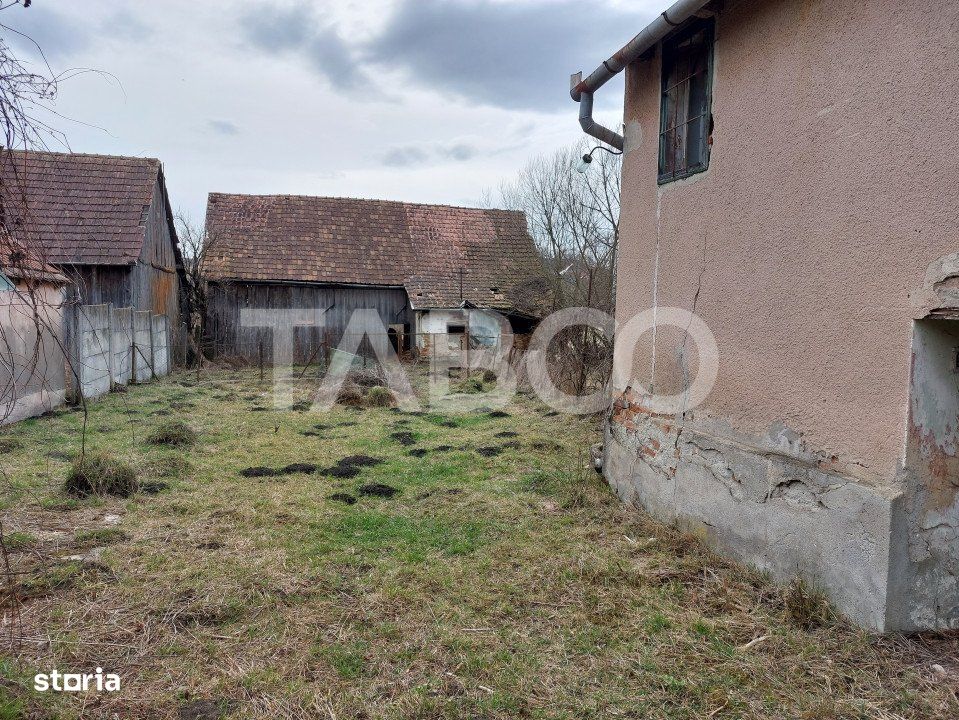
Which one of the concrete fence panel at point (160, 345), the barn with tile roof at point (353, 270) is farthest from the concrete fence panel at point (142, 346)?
the barn with tile roof at point (353, 270)

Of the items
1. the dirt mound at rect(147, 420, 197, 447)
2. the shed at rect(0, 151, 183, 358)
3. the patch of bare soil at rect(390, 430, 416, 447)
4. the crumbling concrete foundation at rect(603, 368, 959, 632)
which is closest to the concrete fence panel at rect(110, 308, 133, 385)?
the shed at rect(0, 151, 183, 358)

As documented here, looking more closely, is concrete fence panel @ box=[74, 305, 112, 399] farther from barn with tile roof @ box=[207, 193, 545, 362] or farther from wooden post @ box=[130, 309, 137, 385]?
barn with tile roof @ box=[207, 193, 545, 362]

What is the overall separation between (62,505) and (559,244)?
18445mm

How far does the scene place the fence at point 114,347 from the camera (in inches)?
403

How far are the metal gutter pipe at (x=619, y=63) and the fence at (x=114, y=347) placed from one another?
285 inches

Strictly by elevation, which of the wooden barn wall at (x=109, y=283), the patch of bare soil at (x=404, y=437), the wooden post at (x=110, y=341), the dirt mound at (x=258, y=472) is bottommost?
the dirt mound at (x=258, y=472)

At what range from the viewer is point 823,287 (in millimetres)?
3455

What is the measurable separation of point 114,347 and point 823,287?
12746 mm

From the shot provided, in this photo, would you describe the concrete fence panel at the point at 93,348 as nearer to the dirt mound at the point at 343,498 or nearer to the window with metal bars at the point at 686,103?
the dirt mound at the point at 343,498

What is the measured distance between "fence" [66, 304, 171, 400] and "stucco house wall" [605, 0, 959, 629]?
8.15m

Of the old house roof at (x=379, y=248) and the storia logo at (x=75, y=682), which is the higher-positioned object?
the old house roof at (x=379, y=248)

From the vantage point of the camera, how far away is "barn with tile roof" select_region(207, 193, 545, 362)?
61.4ft

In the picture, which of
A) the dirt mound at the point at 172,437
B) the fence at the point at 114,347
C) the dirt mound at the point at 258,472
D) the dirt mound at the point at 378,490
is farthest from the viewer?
the fence at the point at 114,347

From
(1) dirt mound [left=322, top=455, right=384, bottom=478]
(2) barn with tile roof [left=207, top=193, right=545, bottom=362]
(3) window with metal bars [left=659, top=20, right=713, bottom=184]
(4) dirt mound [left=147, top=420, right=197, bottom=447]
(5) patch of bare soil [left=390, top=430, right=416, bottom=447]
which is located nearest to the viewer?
(3) window with metal bars [left=659, top=20, right=713, bottom=184]
